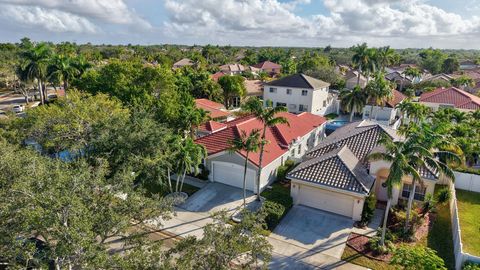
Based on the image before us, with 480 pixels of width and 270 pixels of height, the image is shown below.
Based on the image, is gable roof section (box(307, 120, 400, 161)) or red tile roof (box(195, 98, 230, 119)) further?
red tile roof (box(195, 98, 230, 119))

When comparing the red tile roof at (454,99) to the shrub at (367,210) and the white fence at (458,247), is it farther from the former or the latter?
the shrub at (367,210)

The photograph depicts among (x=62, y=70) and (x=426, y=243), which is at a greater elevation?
(x=62, y=70)

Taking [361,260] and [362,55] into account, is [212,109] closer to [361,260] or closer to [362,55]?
[361,260]

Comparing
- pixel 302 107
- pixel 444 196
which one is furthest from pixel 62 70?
pixel 444 196

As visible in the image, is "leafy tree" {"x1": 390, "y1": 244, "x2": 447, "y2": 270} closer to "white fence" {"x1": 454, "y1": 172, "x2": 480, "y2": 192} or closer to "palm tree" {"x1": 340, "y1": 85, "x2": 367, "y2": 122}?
"white fence" {"x1": 454, "y1": 172, "x2": 480, "y2": 192}

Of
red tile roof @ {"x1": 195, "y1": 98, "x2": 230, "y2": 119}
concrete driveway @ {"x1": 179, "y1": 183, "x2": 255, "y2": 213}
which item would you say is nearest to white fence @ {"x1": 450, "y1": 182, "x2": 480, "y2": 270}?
concrete driveway @ {"x1": 179, "y1": 183, "x2": 255, "y2": 213}

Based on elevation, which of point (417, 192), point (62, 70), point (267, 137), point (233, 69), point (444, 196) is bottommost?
point (417, 192)
